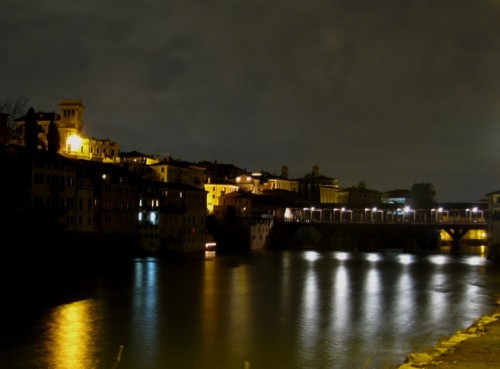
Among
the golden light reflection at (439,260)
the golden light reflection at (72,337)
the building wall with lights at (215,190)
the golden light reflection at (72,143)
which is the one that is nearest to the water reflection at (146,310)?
the golden light reflection at (72,337)

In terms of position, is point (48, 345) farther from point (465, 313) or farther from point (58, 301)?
point (465, 313)

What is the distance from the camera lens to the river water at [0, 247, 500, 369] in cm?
2709

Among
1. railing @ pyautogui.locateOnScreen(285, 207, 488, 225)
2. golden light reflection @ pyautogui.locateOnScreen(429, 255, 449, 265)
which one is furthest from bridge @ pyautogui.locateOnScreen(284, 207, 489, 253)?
golden light reflection @ pyautogui.locateOnScreen(429, 255, 449, 265)

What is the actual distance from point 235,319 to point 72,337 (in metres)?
9.51

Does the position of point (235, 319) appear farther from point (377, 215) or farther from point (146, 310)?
point (377, 215)

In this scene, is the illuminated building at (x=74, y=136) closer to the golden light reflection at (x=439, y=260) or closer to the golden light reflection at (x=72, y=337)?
the golden light reflection at (x=439, y=260)

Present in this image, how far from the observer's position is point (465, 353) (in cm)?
2253

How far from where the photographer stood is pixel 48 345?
2875 cm

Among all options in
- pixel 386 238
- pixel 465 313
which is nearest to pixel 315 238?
pixel 386 238

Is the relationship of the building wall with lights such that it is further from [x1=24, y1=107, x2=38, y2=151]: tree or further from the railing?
[x1=24, y1=107, x2=38, y2=151]: tree

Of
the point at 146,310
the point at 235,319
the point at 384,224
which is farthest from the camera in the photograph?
the point at 384,224

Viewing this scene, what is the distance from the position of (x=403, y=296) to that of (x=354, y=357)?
73.4 ft

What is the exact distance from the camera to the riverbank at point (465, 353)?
2061 cm

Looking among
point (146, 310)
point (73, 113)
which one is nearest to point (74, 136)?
point (73, 113)
